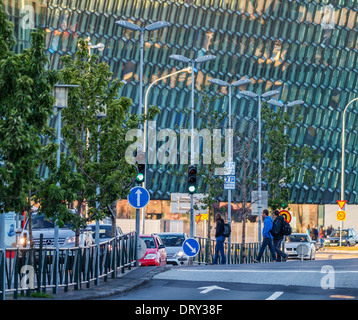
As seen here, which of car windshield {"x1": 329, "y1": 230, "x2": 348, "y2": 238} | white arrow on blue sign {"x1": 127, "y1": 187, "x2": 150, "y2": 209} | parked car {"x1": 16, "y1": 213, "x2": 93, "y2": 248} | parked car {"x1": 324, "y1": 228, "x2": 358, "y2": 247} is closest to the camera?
white arrow on blue sign {"x1": 127, "y1": 187, "x2": 150, "y2": 209}

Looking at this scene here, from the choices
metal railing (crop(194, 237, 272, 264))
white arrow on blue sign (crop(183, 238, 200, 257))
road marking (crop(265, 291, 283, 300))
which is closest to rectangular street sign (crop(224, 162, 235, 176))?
metal railing (crop(194, 237, 272, 264))

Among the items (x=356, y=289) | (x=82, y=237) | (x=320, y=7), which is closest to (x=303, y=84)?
(x=320, y=7)

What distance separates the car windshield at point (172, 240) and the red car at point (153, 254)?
4769 mm

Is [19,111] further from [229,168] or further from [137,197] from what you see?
[229,168]

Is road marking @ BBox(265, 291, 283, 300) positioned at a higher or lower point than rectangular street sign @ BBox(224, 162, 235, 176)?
lower

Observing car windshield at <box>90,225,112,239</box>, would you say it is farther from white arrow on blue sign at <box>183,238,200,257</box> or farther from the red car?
white arrow on blue sign at <box>183,238,200,257</box>

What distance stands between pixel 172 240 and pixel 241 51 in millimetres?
44936

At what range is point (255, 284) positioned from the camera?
20609mm

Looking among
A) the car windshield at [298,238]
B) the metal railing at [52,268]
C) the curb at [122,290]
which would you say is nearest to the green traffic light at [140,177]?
the curb at [122,290]

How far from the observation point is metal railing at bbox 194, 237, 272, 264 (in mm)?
37562

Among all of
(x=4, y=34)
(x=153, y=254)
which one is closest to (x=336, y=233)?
(x=153, y=254)

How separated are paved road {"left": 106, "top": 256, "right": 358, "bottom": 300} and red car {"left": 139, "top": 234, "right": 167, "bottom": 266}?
6536 mm

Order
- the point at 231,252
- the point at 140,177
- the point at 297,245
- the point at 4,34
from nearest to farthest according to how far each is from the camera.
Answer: the point at 4,34 → the point at 140,177 → the point at 231,252 → the point at 297,245

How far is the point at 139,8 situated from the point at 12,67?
66.8 m
